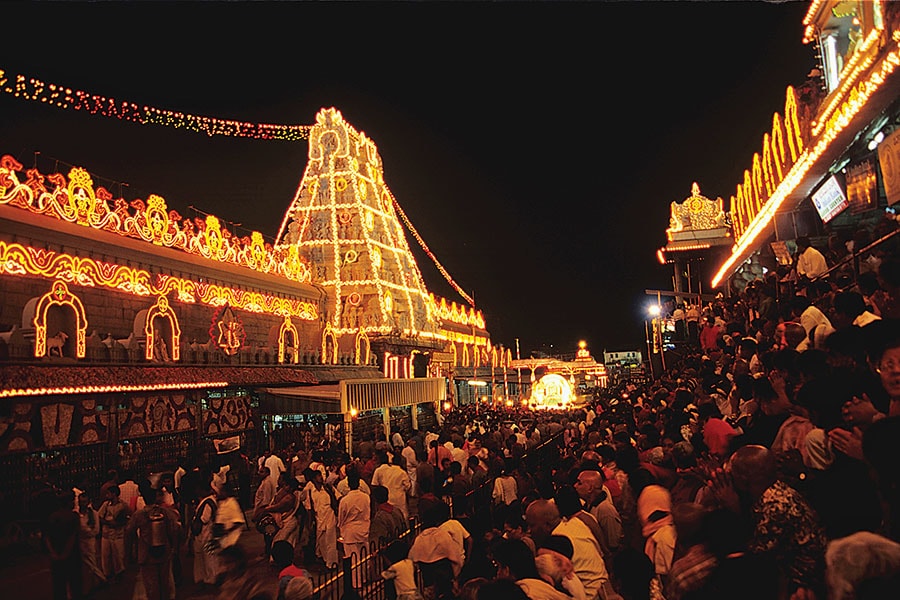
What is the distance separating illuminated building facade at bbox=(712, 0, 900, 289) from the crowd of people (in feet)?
6.74

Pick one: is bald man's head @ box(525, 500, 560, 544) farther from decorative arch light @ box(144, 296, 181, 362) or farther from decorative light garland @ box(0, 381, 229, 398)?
decorative arch light @ box(144, 296, 181, 362)

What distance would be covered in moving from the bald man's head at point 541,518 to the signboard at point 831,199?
884 cm

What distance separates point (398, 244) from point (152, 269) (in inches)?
865

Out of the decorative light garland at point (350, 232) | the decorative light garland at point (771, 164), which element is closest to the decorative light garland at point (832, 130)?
the decorative light garland at point (771, 164)

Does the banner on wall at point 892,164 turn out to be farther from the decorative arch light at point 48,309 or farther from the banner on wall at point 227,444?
the banner on wall at point 227,444

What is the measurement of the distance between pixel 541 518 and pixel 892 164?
6.70m

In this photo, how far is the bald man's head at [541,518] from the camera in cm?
637

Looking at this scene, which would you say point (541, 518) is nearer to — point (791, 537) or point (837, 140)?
point (791, 537)

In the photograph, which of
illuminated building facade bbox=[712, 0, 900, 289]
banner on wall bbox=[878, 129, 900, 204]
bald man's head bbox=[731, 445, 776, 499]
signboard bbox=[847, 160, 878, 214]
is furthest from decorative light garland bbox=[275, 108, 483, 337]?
bald man's head bbox=[731, 445, 776, 499]

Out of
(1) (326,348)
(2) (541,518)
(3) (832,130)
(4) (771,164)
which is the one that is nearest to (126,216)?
(1) (326,348)

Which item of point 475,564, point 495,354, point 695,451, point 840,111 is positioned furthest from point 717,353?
point 495,354

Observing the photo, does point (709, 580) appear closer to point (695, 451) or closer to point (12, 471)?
point (695, 451)

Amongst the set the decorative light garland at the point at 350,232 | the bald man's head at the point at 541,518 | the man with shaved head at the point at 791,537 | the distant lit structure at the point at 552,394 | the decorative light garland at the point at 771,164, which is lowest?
the bald man's head at the point at 541,518

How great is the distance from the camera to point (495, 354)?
7212 cm
